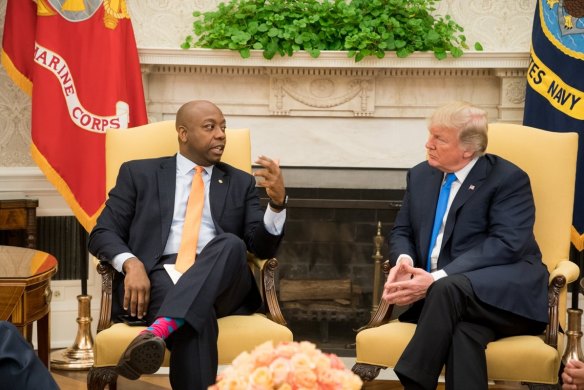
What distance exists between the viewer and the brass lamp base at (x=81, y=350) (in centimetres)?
439

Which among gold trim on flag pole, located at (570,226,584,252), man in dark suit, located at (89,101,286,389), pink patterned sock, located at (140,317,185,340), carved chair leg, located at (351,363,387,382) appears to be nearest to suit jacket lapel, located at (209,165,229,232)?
man in dark suit, located at (89,101,286,389)

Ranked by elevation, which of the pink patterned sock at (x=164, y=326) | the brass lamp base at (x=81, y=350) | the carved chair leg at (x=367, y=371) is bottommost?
the brass lamp base at (x=81, y=350)

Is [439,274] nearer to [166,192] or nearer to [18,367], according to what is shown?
[166,192]

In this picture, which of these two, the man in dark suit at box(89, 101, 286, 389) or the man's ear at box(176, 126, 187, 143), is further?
the man's ear at box(176, 126, 187, 143)

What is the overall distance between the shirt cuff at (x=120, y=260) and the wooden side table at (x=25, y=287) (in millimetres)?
218

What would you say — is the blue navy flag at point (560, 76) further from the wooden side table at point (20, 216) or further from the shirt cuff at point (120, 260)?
the wooden side table at point (20, 216)

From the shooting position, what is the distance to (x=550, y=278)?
3303mm

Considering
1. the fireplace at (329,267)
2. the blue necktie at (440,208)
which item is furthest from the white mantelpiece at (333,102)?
the blue necktie at (440,208)

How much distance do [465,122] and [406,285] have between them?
2.13 ft

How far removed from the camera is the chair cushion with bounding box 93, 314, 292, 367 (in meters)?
3.12

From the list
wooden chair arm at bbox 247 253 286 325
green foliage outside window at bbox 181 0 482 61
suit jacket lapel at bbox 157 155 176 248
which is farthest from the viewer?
green foliage outside window at bbox 181 0 482 61

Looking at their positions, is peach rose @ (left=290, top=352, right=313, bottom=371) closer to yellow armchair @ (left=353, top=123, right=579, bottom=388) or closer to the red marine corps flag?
yellow armchair @ (left=353, top=123, right=579, bottom=388)

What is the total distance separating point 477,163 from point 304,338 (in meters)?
1.77

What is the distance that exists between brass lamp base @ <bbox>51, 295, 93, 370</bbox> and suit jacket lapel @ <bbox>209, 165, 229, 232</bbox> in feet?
3.94
